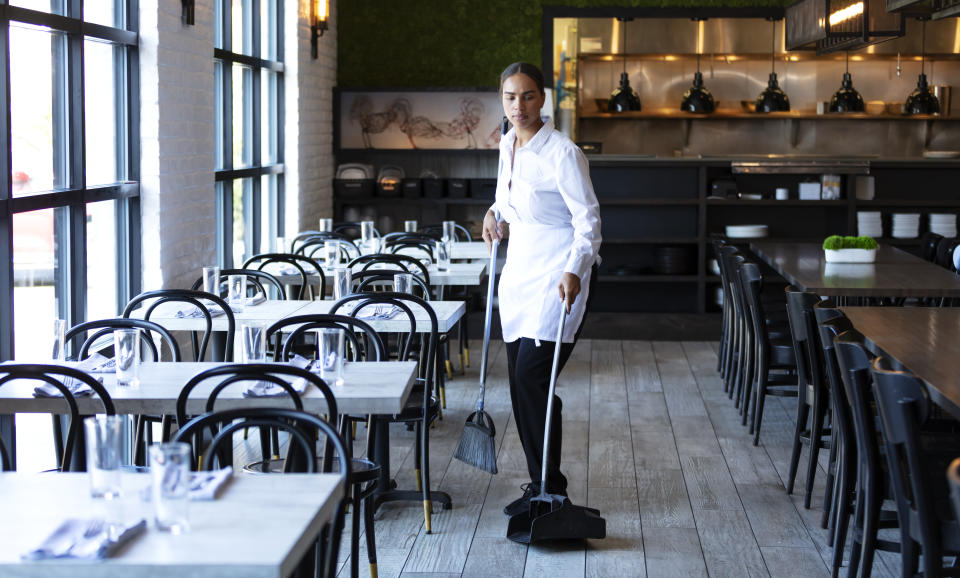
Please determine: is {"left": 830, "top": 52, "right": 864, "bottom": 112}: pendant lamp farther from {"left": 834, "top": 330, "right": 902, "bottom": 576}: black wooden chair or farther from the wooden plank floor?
{"left": 834, "top": 330, "right": 902, "bottom": 576}: black wooden chair

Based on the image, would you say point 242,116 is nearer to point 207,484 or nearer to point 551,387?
point 551,387

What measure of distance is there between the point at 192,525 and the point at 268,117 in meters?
6.93

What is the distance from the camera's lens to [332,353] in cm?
368

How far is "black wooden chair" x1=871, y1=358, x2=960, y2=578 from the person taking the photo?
285 cm

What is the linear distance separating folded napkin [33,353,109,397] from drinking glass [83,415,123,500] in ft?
3.99

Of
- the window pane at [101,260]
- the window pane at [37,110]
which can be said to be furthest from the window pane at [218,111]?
the window pane at [37,110]

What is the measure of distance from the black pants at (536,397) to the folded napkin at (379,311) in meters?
0.81

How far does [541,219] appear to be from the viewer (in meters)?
4.28

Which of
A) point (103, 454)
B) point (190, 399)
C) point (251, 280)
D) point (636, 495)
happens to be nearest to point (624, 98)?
point (251, 280)

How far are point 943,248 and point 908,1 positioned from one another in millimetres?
2372

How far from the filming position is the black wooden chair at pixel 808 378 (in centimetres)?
443

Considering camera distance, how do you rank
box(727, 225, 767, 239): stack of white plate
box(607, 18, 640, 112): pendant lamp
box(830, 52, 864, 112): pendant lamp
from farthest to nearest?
box(607, 18, 640, 112): pendant lamp, box(727, 225, 767, 239): stack of white plate, box(830, 52, 864, 112): pendant lamp

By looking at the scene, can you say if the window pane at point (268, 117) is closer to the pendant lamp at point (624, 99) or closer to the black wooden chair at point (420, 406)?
the pendant lamp at point (624, 99)

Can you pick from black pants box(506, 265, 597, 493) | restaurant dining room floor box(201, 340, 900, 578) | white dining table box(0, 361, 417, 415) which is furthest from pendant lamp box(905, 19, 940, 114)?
white dining table box(0, 361, 417, 415)
